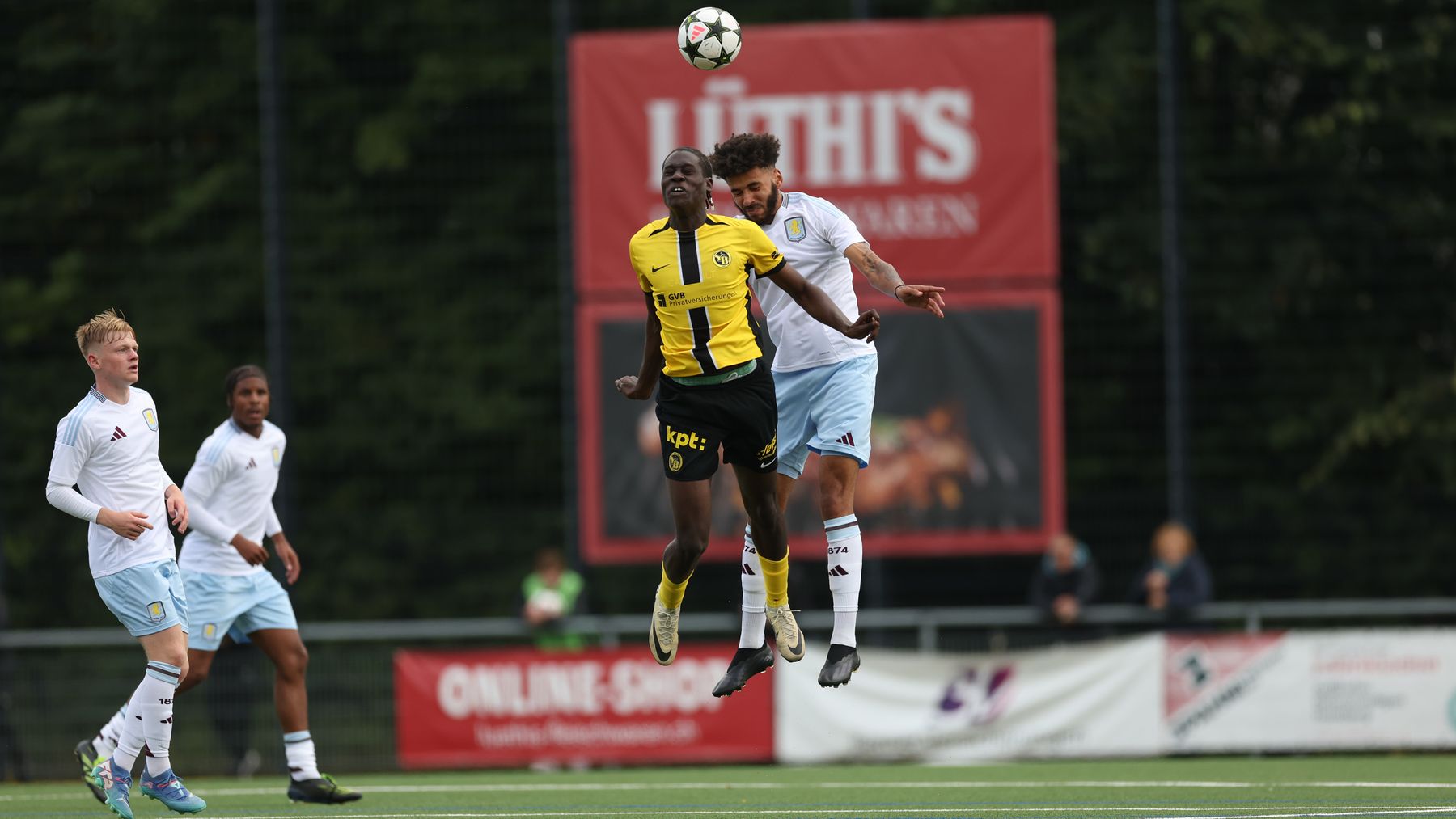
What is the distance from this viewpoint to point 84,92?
2111 centimetres

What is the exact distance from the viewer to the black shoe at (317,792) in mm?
12055

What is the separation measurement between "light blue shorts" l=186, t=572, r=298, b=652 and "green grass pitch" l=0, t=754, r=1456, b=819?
1.01m

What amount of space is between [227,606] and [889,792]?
408 cm

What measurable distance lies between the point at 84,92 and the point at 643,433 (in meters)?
8.01

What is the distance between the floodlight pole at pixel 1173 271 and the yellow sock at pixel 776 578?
6.89 metres

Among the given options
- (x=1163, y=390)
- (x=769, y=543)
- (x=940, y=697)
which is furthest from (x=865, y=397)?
(x=1163, y=390)

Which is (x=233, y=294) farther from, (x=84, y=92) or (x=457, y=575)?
(x=457, y=575)

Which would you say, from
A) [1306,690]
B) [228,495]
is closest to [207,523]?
[228,495]

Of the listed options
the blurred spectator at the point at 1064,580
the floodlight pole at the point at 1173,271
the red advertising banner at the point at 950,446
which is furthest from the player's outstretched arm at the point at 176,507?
the floodlight pole at the point at 1173,271

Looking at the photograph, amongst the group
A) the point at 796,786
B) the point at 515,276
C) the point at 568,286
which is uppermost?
the point at 515,276

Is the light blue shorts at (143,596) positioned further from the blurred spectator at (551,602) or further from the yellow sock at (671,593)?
the blurred spectator at (551,602)

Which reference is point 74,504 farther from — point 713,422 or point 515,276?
point 515,276

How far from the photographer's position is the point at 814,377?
35.2ft

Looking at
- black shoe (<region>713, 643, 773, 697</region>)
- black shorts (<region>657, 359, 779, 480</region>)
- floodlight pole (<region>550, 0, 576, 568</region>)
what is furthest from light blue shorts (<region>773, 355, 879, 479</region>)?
floodlight pole (<region>550, 0, 576, 568</region>)
